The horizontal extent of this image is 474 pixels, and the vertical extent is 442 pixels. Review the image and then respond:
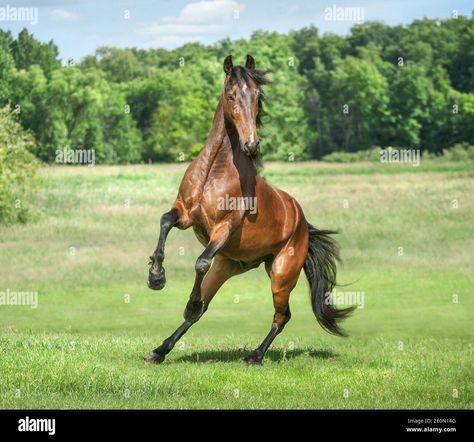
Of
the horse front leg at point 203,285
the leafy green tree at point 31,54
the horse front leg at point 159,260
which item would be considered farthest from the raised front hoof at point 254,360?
the leafy green tree at point 31,54

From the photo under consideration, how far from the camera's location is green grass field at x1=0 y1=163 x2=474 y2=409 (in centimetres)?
922

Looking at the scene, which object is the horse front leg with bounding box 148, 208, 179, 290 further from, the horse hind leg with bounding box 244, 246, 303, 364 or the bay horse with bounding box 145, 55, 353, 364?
the horse hind leg with bounding box 244, 246, 303, 364

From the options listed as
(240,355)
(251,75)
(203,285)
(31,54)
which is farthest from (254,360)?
(31,54)

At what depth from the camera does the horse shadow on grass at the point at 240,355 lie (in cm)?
1105

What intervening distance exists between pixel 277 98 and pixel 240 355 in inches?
2257

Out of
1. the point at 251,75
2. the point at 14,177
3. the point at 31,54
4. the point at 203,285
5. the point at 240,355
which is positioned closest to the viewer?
the point at 251,75

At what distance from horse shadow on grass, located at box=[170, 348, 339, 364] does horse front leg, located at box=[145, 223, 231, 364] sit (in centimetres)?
39

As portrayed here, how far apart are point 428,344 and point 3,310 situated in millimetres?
8746

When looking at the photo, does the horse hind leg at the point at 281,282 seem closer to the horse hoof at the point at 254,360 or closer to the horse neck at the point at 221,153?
the horse hoof at the point at 254,360

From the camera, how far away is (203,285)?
35.4 feet

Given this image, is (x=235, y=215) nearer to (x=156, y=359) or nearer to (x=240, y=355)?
(x=156, y=359)

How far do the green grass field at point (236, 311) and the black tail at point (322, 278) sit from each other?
0.50 metres

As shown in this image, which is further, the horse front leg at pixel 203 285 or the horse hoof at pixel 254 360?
the horse hoof at pixel 254 360

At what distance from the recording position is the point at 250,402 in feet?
28.2
